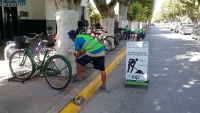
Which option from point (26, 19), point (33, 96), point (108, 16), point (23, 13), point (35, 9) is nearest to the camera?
point (33, 96)

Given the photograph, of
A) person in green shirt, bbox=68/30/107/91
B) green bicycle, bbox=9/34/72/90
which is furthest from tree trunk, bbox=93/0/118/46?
person in green shirt, bbox=68/30/107/91

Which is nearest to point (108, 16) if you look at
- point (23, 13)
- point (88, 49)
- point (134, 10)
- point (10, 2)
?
point (10, 2)

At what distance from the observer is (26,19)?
53.3 feet

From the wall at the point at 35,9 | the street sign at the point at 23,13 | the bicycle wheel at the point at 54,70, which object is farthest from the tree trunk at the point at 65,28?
the wall at the point at 35,9

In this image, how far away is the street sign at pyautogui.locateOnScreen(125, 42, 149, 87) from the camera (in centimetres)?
584

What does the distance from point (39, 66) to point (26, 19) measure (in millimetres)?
11623

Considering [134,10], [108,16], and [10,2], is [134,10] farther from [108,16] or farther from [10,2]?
[10,2]

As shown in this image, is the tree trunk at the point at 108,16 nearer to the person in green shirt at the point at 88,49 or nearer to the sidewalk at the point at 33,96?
the sidewalk at the point at 33,96

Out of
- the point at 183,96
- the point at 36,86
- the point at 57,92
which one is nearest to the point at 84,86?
the point at 57,92

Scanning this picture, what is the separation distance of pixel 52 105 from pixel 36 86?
Result: 132cm

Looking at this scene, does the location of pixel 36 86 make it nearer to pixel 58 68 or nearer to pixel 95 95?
pixel 58 68

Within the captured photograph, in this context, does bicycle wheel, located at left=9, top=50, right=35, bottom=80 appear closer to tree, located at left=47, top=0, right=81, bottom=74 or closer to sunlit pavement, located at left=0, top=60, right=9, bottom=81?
sunlit pavement, located at left=0, top=60, right=9, bottom=81

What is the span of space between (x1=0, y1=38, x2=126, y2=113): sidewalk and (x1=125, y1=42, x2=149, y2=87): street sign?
120cm

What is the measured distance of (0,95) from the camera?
4.82m
